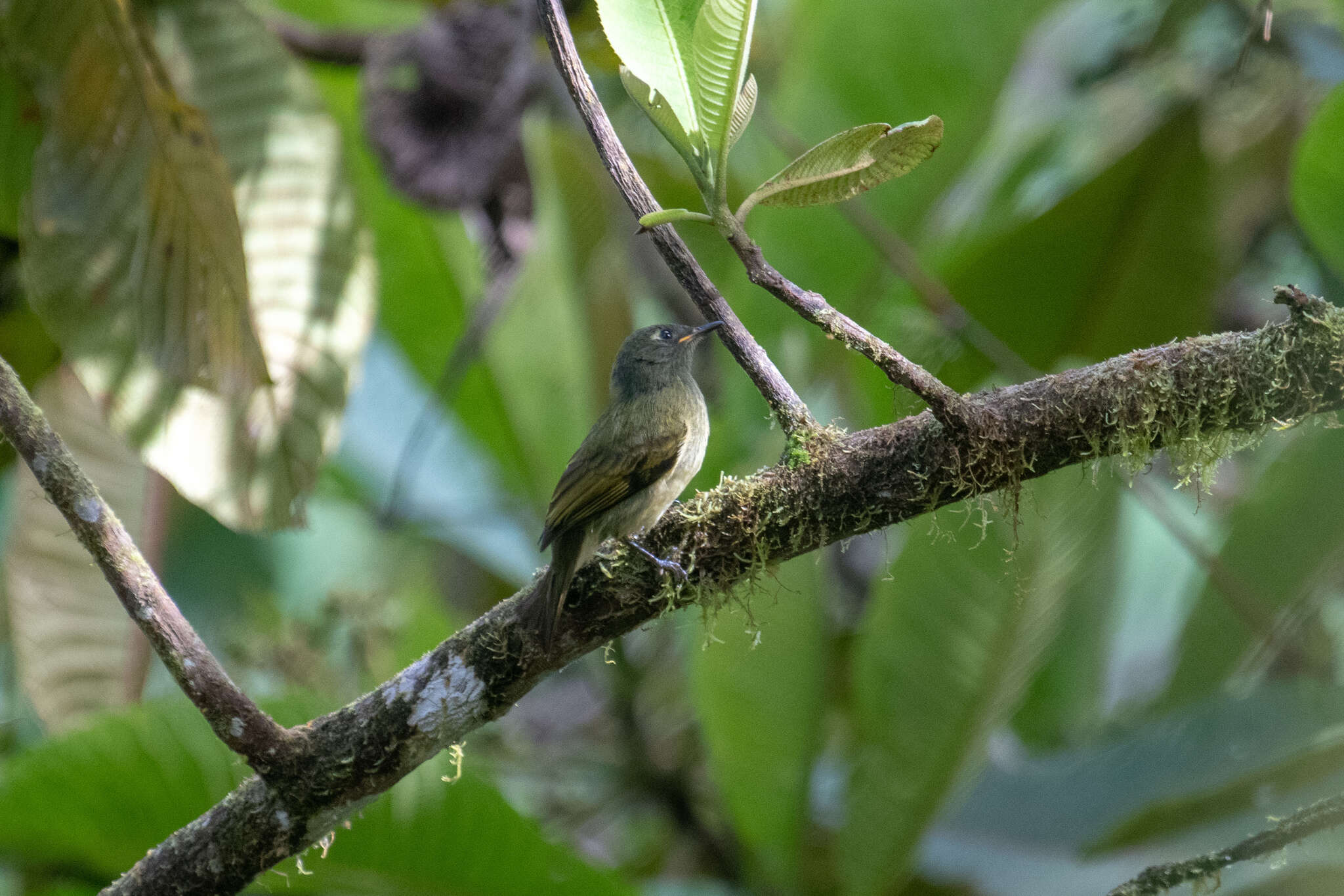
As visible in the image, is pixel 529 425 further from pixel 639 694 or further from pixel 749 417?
pixel 639 694

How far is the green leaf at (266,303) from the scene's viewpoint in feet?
8.98

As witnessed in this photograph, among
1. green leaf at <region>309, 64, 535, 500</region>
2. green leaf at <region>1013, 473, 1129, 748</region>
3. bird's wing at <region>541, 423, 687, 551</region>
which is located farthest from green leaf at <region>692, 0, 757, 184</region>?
green leaf at <region>309, 64, 535, 500</region>

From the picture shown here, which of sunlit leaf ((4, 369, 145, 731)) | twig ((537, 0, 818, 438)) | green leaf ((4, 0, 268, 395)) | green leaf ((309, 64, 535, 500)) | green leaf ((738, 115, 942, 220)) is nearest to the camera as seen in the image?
green leaf ((738, 115, 942, 220))

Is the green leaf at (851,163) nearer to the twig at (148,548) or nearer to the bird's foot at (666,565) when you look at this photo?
the bird's foot at (666,565)

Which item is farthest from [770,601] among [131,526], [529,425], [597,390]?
[131,526]

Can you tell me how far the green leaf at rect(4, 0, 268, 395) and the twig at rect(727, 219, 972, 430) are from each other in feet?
5.38

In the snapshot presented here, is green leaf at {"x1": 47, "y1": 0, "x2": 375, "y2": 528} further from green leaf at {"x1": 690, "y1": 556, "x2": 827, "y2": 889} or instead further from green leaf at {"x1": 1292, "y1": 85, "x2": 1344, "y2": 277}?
green leaf at {"x1": 1292, "y1": 85, "x2": 1344, "y2": 277}

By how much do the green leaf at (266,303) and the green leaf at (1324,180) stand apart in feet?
7.99

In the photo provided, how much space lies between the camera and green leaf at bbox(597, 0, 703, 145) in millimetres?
1609

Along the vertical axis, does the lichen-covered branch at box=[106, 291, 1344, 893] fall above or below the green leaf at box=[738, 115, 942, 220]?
below

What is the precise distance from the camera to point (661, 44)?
1661 mm

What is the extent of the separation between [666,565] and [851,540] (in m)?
1.43

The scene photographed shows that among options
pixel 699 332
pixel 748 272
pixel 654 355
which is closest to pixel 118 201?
pixel 654 355

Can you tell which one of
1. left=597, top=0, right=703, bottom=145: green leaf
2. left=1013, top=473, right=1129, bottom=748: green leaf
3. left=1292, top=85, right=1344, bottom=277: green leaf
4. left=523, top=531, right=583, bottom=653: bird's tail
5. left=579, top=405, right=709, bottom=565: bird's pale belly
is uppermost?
left=597, top=0, right=703, bottom=145: green leaf
